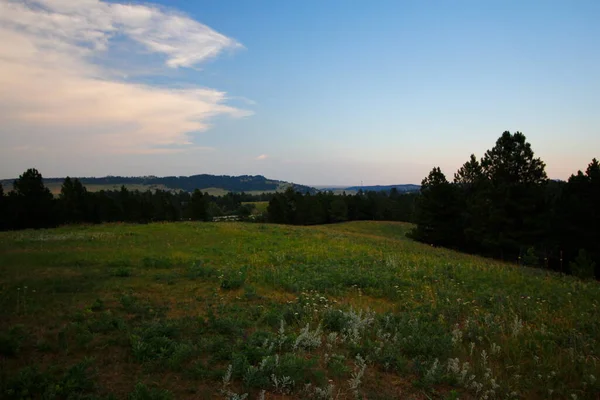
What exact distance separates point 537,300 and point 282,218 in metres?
Result: 66.3

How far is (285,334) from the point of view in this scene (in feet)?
20.3

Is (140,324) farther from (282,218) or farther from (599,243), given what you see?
(282,218)

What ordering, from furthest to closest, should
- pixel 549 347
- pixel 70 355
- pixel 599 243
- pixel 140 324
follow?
pixel 599 243 < pixel 140 324 < pixel 549 347 < pixel 70 355

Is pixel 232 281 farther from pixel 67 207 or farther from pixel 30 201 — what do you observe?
pixel 67 207

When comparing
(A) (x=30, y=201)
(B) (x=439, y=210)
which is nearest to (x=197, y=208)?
(A) (x=30, y=201)

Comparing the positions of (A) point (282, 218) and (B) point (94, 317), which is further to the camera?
(A) point (282, 218)

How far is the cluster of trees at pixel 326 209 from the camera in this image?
74750 millimetres

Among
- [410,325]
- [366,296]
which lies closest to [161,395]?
[410,325]

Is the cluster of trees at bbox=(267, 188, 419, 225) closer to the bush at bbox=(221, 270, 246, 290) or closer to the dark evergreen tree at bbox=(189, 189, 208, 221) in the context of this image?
the dark evergreen tree at bbox=(189, 189, 208, 221)

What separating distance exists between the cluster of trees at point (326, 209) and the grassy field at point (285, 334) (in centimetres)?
5857

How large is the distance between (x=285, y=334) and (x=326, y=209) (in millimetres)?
80143

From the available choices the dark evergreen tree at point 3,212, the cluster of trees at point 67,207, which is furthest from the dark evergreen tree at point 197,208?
the dark evergreen tree at point 3,212

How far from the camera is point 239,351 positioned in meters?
5.31

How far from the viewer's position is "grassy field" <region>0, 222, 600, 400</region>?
183 inches
